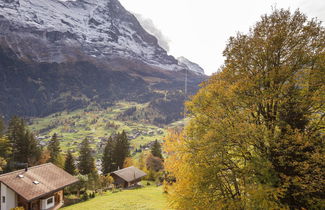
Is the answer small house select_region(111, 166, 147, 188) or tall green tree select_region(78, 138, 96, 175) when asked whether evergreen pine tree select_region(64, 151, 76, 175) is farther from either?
small house select_region(111, 166, 147, 188)

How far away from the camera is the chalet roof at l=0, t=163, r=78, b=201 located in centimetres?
3928

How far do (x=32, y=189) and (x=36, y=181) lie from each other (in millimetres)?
2429

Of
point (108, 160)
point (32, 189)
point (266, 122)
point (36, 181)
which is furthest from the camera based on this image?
point (108, 160)

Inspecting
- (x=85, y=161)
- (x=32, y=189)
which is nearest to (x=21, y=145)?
(x=85, y=161)

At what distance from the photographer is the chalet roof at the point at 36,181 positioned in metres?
39.3

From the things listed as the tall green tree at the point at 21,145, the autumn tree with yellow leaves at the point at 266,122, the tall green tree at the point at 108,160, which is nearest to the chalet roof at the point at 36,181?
the tall green tree at the point at 21,145

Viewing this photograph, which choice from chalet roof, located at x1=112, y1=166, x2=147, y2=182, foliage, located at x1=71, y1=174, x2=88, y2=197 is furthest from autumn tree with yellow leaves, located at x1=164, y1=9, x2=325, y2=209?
chalet roof, located at x1=112, y1=166, x2=147, y2=182

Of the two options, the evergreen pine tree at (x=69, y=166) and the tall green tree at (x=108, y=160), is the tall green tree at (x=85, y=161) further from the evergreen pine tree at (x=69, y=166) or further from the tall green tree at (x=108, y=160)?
the tall green tree at (x=108, y=160)

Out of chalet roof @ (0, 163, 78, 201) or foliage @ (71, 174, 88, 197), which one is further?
foliage @ (71, 174, 88, 197)

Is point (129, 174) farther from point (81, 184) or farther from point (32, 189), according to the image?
point (32, 189)

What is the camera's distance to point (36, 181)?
42.7m

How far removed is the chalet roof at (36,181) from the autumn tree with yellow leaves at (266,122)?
35.1 meters

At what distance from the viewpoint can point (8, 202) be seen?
39.5 m

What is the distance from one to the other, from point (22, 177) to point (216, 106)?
4316 cm
